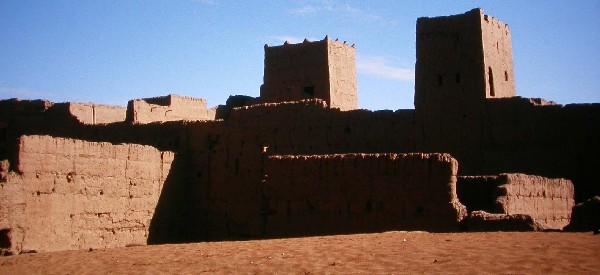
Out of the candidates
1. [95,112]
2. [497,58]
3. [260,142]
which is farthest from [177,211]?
[497,58]

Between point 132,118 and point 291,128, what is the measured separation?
620 centimetres

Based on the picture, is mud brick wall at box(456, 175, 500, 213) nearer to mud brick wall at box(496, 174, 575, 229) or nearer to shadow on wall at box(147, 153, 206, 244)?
mud brick wall at box(496, 174, 575, 229)

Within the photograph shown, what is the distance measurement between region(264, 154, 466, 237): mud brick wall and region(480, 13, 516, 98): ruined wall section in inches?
234

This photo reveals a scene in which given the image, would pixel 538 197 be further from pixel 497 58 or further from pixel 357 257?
pixel 357 257

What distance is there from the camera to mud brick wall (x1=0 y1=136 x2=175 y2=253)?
51.5ft

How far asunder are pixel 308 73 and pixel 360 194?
9796 mm

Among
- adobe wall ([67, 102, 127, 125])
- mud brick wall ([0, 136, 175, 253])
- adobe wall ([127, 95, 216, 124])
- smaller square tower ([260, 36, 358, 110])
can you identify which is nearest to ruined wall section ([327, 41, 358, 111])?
smaller square tower ([260, 36, 358, 110])

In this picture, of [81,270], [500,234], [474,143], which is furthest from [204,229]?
[500,234]

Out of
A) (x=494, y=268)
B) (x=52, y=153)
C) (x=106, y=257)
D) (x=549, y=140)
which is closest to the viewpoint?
(x=494, y=268)

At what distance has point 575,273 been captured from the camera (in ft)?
29.1

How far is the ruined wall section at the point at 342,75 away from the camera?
82.6 feet

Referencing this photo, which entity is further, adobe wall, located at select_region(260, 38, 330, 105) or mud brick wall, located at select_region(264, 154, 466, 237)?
adobe wall, located at select_region(260, 38, 330, 105)

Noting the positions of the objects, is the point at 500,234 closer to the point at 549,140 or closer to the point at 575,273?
the point at 575,273

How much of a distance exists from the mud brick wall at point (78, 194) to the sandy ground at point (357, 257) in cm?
174
